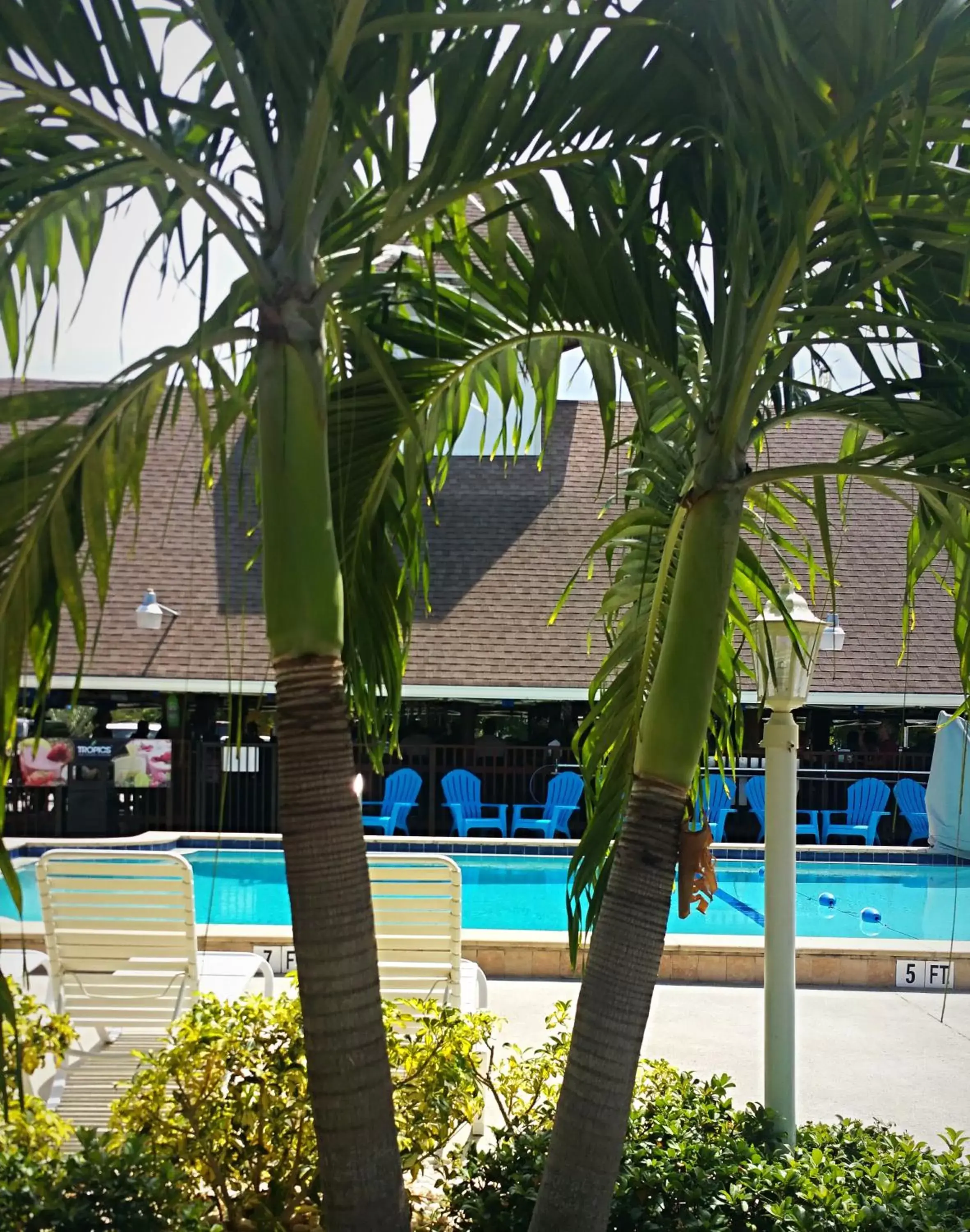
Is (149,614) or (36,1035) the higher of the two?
(149,614)

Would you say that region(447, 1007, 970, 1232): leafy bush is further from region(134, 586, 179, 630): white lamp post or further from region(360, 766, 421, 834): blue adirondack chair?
region(360, 766, 421, 834): blue adirondack chair

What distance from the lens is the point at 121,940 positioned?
565 cm

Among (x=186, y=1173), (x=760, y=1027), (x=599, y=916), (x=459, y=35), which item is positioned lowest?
(x=760, y=1027)

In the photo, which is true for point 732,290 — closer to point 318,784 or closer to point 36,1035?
point 318,784

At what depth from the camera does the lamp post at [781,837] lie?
13.6 feet

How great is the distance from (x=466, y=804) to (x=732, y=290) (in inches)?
550

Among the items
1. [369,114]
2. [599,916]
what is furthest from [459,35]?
[599,916]

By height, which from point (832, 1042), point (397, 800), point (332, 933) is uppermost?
point (332, 933)

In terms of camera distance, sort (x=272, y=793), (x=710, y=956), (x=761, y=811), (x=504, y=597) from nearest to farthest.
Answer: (x=710, y=956) → (x=761, y=811) → (x=272, y=793) → (x=504, y=597)

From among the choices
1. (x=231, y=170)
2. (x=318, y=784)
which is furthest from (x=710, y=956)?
(x=231, y=170)

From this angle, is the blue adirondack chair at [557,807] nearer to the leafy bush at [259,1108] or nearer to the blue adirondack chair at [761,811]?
the blue adirondack chair at [761,811]

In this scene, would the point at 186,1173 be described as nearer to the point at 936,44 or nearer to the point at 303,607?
the point at 303,607

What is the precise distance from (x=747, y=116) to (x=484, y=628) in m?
14.3

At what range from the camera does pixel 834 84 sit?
6.72ft
